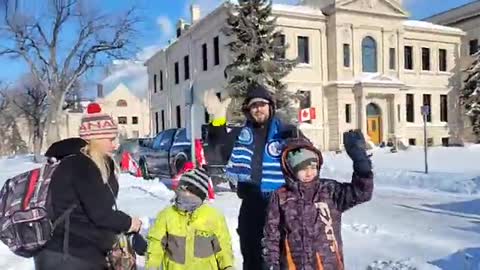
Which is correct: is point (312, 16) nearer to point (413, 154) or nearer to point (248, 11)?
point (248, 11)

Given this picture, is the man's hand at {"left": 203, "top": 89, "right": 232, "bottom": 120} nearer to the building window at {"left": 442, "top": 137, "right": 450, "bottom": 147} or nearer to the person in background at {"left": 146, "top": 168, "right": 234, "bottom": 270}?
the building window at {"left": 442, "top": 137, "right": 450, "bottom": 147}

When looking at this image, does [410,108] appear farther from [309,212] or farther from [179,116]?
[309,212]

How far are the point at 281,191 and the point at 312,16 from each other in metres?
35.6

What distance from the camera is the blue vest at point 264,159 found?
420 cm

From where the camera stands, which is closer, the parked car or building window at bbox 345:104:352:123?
the parked car

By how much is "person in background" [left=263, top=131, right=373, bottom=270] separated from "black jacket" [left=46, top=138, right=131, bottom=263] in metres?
0.89

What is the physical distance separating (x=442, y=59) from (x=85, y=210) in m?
45.4

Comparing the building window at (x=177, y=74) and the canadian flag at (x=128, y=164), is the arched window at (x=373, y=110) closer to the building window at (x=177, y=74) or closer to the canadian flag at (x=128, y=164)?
the building window at (x=177, y=74)

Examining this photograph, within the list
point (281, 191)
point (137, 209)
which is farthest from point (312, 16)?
point (281, 191)

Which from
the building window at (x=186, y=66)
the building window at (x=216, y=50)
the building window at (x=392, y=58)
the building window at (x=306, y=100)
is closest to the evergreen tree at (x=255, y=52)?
the building window at (x=306, y=100)

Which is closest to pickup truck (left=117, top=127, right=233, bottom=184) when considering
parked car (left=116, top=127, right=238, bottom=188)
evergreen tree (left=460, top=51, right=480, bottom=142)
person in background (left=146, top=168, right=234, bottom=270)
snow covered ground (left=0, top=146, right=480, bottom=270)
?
parked car (left=116, top=127, right=238, bottom=188)

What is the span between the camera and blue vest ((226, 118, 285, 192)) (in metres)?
4.20

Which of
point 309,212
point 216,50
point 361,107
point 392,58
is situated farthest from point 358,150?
point 392,58

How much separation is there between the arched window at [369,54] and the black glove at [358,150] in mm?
37131
